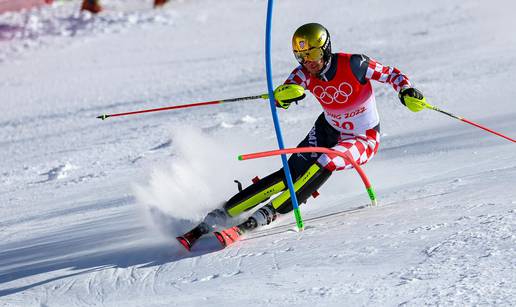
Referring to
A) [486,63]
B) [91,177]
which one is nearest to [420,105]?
[91,177]

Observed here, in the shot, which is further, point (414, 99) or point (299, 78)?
point (299, 78)

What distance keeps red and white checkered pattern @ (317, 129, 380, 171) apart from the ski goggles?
2.00ft

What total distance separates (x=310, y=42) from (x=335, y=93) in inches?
19.1

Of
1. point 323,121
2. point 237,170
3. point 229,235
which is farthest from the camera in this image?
point 237,170

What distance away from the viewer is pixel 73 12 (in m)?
18.0

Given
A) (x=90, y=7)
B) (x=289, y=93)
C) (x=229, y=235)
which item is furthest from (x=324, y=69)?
(x=90, y=7)

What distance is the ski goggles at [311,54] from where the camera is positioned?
210 inches

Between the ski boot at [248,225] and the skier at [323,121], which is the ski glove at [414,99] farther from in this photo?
the ski boot at [248,225]

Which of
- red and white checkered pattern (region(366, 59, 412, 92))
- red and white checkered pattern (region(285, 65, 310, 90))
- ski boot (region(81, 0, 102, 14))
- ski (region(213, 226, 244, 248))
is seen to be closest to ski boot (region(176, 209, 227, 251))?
ski (region(213, 226, 244, 248))

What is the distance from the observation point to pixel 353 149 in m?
5.48

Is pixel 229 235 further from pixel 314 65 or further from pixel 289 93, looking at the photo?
pixel 314 65

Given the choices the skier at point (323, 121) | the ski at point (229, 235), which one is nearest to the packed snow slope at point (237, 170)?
the ski at point (229, 235)

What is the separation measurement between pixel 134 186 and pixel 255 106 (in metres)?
4.38

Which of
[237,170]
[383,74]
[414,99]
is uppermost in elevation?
[383,74]
